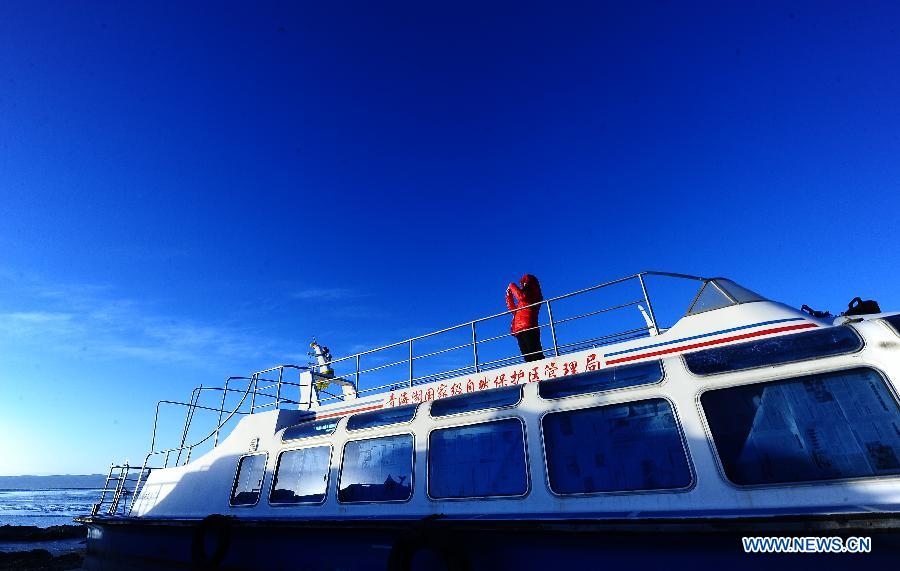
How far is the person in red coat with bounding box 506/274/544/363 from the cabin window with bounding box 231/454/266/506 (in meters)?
4.88

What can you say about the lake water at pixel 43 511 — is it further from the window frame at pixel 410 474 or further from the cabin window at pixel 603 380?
the cabin window at pixel 603 380

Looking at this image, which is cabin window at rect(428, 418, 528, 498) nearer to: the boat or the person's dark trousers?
the boat

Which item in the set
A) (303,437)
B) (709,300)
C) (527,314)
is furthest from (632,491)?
(303,437)

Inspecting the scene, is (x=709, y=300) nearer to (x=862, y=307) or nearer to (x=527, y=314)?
(x=862, y=307)

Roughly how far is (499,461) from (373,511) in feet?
6.43

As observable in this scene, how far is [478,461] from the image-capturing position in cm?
545

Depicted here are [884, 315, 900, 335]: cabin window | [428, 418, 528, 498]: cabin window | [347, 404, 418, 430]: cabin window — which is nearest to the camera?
[884, 315, 900, 335]: cabin window

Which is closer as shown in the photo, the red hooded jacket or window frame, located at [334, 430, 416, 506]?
window frame, located at [334, 430, 416, 506]

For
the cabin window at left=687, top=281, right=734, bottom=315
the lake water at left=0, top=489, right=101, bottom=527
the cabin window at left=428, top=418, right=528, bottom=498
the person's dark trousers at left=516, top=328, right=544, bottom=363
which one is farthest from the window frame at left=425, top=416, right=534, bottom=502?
the lake water at left=0, top=489, right=101, bottom=527

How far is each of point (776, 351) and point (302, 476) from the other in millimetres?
6541

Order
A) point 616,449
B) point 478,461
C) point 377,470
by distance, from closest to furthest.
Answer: point 616,449
point 478,461
point 377,470

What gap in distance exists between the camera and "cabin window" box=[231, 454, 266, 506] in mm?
7746

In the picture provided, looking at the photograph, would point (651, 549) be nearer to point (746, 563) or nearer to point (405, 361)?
point (746, 563)
